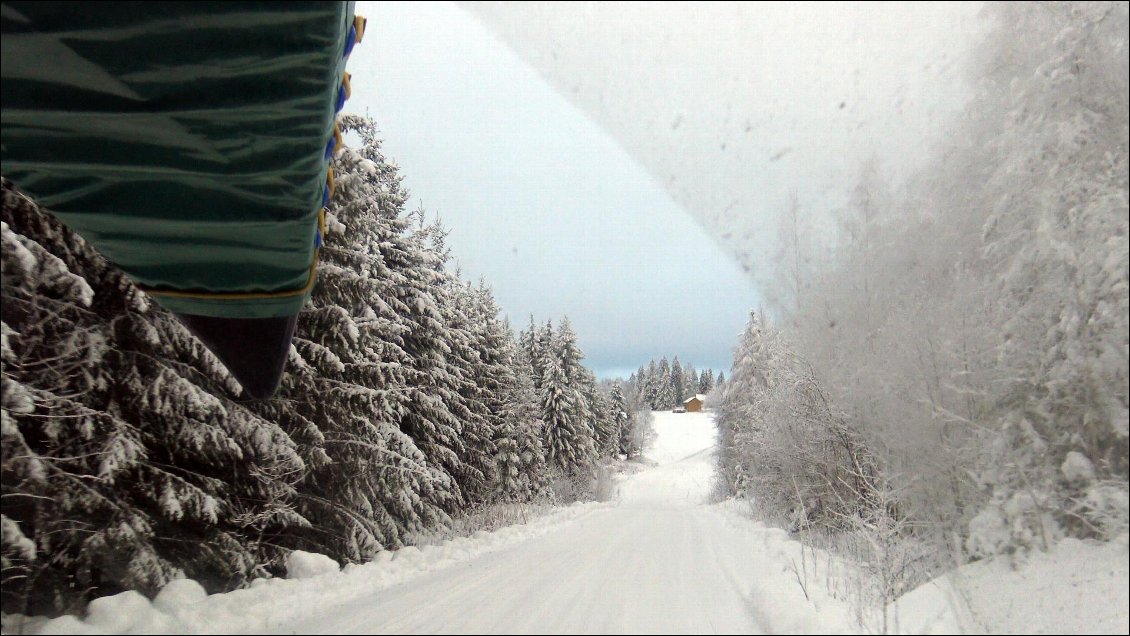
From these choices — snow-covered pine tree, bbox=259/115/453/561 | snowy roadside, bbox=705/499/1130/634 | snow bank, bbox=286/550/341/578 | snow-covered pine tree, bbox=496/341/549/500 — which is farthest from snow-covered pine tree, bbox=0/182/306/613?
snow-covered pine tree, bbox=496/341/549/500

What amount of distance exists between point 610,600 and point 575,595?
0.45 meters

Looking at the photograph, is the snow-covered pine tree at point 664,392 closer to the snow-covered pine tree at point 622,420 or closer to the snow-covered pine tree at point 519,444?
the snow-covered pine tree at point 622,420

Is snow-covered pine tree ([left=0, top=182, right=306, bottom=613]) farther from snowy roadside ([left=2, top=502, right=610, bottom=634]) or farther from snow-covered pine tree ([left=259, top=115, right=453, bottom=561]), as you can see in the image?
snow-covered pine tree ([left=259, top=115, right=453, bottom=561])

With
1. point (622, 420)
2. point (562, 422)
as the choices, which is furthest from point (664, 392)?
point (562, 422)

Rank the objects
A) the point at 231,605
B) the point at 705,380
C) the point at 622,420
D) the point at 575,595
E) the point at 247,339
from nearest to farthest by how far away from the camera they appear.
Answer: the point at 247,339 < the point at 231,605 < the point at 575,595 < the point at 622,420 < the point at 705,380

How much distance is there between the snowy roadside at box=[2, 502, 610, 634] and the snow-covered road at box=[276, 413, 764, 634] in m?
0.35

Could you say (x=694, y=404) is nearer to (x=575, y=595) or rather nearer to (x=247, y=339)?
(x=575, y=595)

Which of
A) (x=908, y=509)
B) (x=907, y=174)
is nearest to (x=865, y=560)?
(x=908, y=509)

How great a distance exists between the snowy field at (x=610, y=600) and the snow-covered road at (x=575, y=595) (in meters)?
0.02

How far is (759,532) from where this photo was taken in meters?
15.6

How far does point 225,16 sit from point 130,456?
5.66 metres

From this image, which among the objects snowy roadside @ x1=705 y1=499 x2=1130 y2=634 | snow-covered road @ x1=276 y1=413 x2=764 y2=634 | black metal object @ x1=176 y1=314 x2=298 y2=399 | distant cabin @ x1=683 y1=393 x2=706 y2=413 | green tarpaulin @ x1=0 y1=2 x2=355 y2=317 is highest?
distant cabin @ x1=683 y1=393 x2=706 y2=413

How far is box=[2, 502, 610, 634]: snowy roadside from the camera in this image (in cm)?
454

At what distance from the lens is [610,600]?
18.8ft
